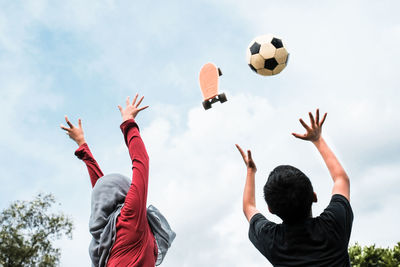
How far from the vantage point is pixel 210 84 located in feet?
19.5

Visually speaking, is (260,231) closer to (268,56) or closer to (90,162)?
(90,162)

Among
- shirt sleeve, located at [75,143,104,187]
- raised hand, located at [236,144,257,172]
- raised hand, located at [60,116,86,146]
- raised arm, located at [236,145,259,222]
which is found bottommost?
raised arm, located at [236,145,259,222]

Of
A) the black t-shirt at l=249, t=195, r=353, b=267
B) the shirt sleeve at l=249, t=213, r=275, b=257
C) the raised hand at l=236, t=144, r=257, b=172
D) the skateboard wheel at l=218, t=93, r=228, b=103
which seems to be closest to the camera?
the black t-shirt at l=249, t=195, r=353, b=267

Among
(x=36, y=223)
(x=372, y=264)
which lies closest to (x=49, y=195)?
(x=36, y=223)

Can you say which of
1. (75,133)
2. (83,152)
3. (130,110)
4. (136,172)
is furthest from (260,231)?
(75,133)

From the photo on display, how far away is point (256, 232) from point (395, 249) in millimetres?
9867

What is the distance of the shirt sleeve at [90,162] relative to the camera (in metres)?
3.80

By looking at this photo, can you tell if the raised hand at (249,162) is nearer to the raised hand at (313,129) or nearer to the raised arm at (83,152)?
the raised hand at (313,129)

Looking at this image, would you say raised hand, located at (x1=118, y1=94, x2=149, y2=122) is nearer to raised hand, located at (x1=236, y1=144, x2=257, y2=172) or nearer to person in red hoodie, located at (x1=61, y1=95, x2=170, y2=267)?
person in red hoodie, located at (x1=61, y1=95, x2=170, y2=267)

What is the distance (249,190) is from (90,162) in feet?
5.25

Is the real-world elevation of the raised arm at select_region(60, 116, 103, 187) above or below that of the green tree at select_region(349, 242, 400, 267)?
below

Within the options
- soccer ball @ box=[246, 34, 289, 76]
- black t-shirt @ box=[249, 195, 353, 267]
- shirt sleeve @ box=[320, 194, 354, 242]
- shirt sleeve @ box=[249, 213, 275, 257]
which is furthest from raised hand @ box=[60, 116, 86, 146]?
soccer ball @ box=[246, 34, 289, 76]

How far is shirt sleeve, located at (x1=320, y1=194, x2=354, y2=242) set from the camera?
2.42 metres

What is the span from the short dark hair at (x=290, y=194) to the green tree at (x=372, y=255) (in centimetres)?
969
